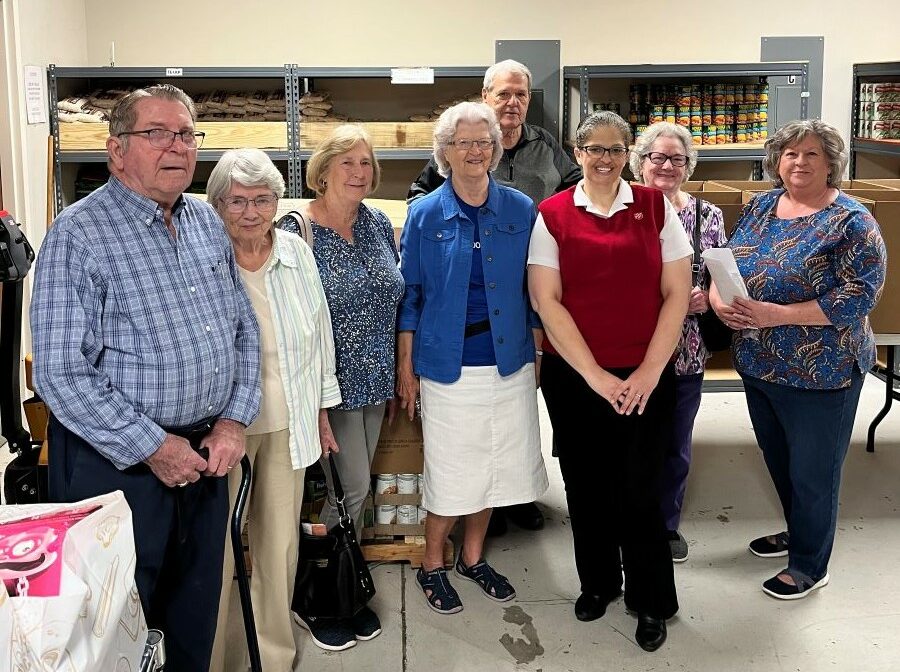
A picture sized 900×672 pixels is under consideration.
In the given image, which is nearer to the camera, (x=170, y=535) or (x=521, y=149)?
(x=170, y=535)

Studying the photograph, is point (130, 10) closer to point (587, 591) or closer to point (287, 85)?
point (287, 85)

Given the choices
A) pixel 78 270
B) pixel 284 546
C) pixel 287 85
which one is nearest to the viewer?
pixel 78 270

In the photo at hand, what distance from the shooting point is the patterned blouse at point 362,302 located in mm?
2834

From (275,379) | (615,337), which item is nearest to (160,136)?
(275,379)

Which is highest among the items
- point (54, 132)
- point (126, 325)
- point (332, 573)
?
point (54, 132)

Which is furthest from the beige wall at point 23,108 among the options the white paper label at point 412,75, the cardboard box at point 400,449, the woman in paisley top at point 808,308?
the woman in paisley top at point 808,308

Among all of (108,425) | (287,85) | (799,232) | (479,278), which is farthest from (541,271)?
(287,85)

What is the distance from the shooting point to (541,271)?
2.91 metres

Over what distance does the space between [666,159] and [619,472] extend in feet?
3.40

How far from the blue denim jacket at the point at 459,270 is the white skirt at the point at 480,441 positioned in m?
0.06

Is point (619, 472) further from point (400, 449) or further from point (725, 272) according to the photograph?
point (400, 449)

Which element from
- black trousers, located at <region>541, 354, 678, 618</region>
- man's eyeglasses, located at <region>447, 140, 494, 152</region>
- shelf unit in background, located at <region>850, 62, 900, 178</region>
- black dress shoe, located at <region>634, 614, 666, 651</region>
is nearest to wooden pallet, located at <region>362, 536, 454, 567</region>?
black trousers, located at <region>541, 354, 678, 618</region>

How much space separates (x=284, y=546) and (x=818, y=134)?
2.04 m

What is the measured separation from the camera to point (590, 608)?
10.4ft
